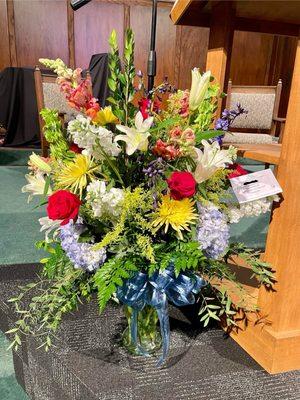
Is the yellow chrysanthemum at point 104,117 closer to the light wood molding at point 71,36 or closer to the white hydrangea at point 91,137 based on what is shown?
the white hydrangea at point 91,137

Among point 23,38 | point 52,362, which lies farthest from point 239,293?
point 23,38

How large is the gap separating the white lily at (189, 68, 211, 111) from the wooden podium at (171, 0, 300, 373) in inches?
7.4

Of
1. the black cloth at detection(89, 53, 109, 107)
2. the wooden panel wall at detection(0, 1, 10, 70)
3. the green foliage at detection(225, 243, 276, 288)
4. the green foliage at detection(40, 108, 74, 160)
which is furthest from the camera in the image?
the wooden panel wall at detection(0, 1, 10, 70)

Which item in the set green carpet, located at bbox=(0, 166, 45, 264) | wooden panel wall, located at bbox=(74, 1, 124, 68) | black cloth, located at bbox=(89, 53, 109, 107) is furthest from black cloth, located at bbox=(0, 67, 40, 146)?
wooden panel wall, located at bbox=(74, 1, 124, 68)

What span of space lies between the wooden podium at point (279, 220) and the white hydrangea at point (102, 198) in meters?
0.36

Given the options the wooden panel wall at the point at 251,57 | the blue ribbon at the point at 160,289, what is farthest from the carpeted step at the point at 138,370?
the wooden panel wall at the point at 251,57

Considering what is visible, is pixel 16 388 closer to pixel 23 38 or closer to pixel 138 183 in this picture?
pixel 138 183

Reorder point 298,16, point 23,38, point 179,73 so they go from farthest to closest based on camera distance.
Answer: point 179,73
point 23,38
point 298,16

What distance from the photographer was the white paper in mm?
783

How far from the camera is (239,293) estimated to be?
0.89m

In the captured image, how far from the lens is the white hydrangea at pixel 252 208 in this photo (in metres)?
0.79

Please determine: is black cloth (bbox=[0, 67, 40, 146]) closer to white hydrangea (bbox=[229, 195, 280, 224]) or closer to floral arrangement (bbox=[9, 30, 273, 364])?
floral arrangement (bbox=[9, 30, 273, 364])

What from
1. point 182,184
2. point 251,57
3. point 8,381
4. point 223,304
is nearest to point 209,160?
point 182,184

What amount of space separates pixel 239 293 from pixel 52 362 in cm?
47
